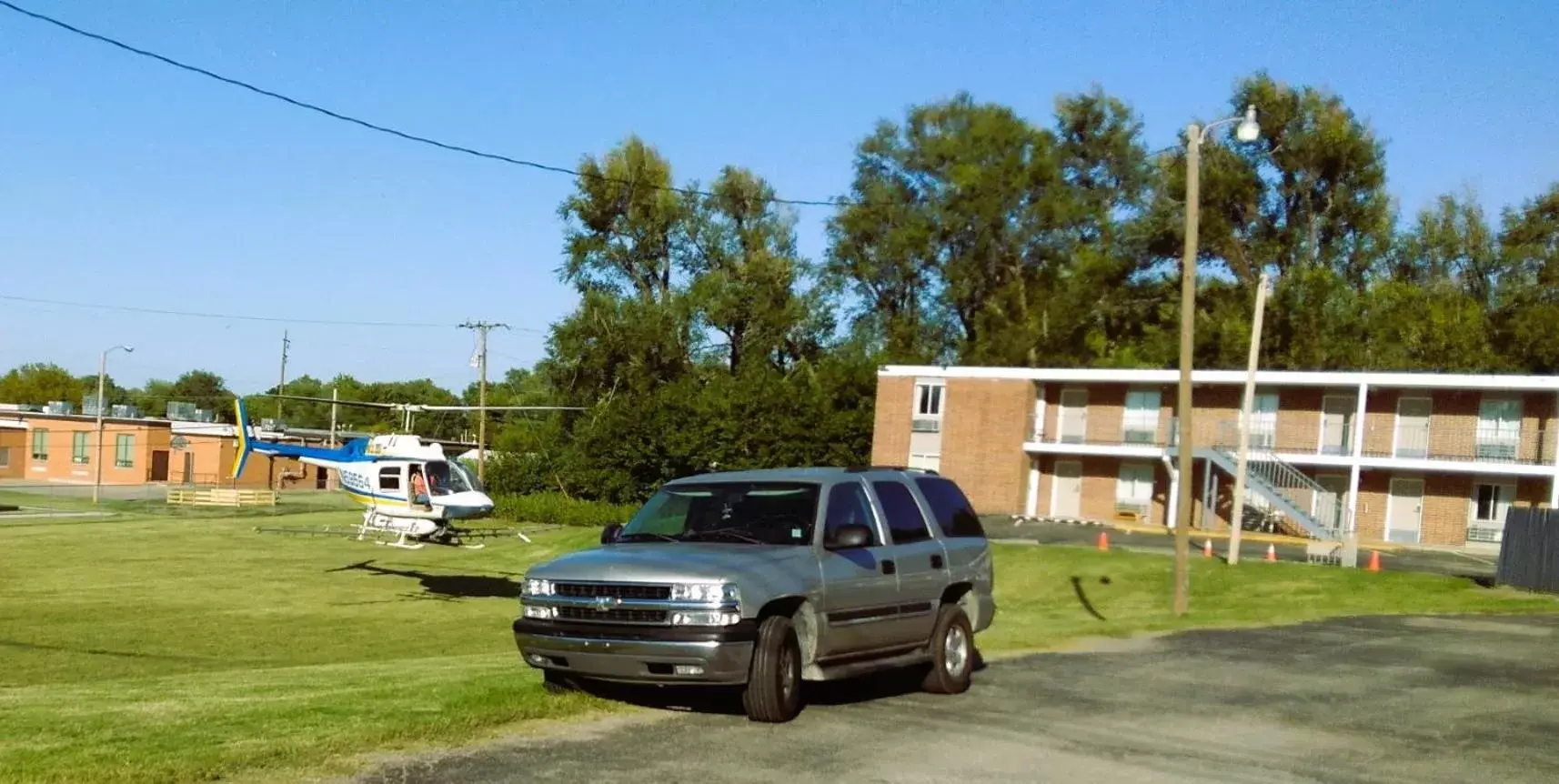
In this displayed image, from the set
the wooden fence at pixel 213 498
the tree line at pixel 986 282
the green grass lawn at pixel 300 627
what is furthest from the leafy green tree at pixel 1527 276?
the wooden fence at pixel 213 498

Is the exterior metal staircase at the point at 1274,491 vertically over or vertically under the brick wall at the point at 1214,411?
under

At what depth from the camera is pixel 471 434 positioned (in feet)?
452

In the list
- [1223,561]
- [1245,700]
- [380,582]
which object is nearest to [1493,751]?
[1245,700]

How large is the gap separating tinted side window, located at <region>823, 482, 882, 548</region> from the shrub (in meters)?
54.7

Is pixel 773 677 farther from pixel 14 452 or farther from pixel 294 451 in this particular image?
pixel 14 452

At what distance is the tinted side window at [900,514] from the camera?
12836 mm

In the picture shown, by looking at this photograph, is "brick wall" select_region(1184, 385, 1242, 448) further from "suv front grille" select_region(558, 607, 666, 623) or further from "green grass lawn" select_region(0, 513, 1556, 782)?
"suv front grille" select_region(558, 607, 666, 623)

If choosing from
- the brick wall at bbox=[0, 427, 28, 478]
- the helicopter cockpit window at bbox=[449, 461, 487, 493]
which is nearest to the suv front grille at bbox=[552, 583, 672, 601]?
the helicopter cockpit window at bbox=[449, 461, 487, 493]

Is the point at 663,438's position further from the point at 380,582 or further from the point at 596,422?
the point at 380,582

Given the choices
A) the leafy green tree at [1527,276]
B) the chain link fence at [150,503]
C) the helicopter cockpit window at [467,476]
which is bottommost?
the chain link fence at [150,503]

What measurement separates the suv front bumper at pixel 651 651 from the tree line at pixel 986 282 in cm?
5925

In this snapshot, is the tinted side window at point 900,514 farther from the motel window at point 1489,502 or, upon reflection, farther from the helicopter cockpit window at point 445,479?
the motel window at point 1489,502

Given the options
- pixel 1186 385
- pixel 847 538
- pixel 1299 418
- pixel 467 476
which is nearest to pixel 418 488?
pixel 467 476

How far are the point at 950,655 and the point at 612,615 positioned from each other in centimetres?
349
